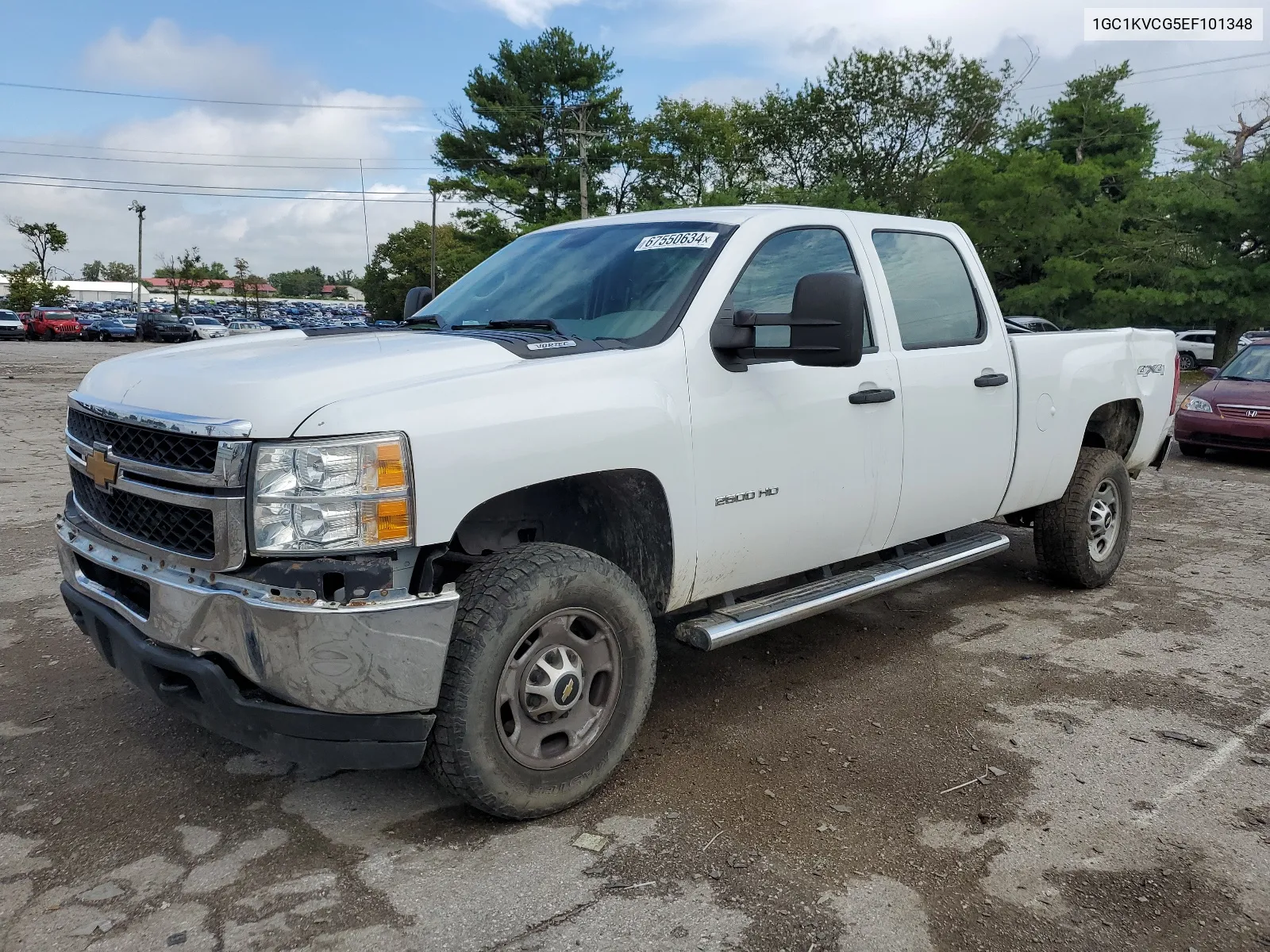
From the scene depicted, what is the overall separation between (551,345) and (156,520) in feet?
4.19

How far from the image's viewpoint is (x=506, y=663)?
2887 millimetres

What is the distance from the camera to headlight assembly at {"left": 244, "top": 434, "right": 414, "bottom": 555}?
2.58 metres

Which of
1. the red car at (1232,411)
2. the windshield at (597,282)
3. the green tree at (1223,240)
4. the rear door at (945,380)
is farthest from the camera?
the green tree at (1223,240)

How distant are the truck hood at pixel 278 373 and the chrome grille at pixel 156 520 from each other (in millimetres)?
281

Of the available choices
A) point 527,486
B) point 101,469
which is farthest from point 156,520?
point 527,486

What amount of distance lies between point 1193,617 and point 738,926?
12.8ft

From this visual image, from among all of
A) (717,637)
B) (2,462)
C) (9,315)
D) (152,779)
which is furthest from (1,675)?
(9,315)

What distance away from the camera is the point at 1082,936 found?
2539 millimetres

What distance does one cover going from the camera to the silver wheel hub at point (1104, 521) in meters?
5.63

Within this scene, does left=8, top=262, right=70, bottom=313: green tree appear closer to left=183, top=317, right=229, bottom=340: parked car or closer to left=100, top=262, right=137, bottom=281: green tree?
left=183, top=317, right=229, bottom=340: parked car

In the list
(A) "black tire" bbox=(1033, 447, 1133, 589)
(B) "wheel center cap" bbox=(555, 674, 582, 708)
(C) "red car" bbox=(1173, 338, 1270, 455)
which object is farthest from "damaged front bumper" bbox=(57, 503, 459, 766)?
(C) "red car" bbox=(1173, 338, 1270, 455)

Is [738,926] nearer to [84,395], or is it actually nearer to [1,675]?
[84,395]

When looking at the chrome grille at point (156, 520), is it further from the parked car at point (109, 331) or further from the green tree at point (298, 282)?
the green tree at point (298, 282)

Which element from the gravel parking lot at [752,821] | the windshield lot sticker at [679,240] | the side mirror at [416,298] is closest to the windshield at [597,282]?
the windshield lot sticker at [679,240]
